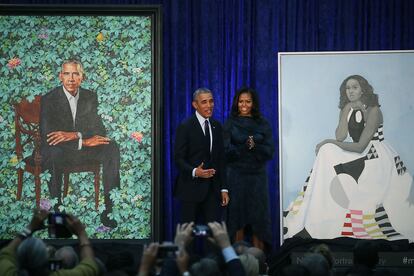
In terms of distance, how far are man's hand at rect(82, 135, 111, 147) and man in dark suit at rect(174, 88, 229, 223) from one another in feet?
3.37

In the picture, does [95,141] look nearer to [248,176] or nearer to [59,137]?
[59,137]

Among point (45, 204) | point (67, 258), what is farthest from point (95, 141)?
point (67, 258)

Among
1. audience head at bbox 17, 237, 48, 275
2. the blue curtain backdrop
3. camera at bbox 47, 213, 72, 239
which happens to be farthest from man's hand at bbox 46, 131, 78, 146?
audience head at bbox 17, 237, 48, 275

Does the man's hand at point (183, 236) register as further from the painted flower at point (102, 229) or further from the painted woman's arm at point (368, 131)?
the painted woman's arm at point (368, 131)

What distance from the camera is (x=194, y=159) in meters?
7.49

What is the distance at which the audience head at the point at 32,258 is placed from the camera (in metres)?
3.92

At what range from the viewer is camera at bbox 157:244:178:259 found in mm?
3940

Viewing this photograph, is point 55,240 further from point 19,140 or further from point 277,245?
point 277,245

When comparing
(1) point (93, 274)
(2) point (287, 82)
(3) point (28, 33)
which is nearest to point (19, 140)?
(3) point (28, 33)

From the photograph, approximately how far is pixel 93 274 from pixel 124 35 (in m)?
4.47

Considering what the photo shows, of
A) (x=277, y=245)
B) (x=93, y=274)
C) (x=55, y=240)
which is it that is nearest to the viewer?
(x=93, y=274)

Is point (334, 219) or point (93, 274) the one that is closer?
point (93, 274)

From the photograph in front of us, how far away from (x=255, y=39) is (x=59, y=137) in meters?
2.24

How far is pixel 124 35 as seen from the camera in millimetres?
8266
